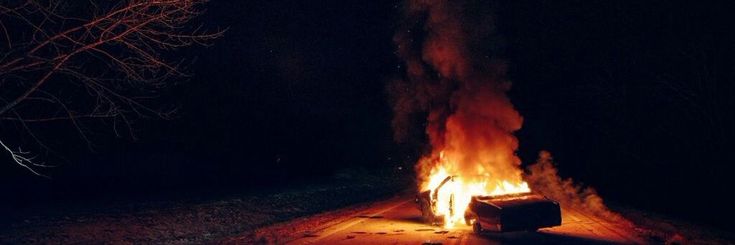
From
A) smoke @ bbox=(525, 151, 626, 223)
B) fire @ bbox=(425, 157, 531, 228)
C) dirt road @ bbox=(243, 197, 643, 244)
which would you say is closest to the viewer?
dirt road @ bbox=(243, 197, 643, 244)

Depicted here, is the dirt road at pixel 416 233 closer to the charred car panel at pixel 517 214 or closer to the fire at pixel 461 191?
the charred car panel at pixel 517 214

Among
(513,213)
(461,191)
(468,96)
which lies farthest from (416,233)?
(468,96)

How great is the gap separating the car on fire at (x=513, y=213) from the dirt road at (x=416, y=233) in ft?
0.84

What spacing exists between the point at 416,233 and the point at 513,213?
262cm

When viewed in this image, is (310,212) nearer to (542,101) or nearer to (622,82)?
(622,82)

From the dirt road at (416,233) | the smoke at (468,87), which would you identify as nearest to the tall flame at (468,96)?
the smoke at (468,87)

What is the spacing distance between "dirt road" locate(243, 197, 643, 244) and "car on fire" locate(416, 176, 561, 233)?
10.1 inches

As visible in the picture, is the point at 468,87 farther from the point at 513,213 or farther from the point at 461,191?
the point at 513,213

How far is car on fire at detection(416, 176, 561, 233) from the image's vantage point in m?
13.0

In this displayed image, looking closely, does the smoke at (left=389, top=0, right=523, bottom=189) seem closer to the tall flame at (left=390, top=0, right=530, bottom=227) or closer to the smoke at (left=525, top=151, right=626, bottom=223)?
the tall flame at (left=390, top=0, right=530, bottom=227)

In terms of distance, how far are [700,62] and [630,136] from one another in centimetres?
840

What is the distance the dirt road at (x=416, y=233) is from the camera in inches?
→ 504

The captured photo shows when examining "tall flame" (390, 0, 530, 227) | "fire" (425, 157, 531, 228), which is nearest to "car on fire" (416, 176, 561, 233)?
"fire" (425, 157, 531, 228)

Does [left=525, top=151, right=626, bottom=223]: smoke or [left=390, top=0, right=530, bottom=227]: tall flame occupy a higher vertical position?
[left=390, top=0, right=530, bottom=227]: tall flame
